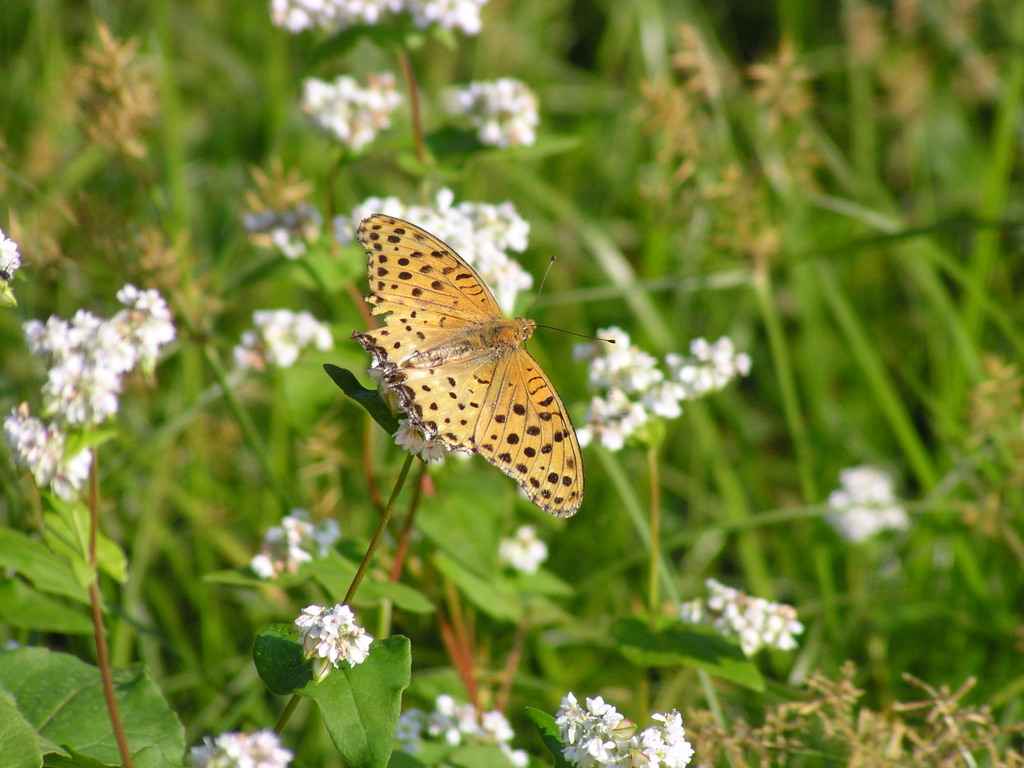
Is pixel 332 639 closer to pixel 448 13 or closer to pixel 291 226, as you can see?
pixel 291 226

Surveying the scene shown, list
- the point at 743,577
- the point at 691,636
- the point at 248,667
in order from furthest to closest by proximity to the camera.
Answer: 1. the point at 743,577
2. the point at 248,667
3. the point at 691,636

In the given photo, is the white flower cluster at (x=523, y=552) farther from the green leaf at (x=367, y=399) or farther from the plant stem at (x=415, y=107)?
the plant stem at (x=415, y=107)

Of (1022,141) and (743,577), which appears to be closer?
(743,577)

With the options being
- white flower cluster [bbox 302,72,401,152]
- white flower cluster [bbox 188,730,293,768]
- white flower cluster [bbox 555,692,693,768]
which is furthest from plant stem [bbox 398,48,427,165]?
white flower cluster [bbox 188,730,293,768]

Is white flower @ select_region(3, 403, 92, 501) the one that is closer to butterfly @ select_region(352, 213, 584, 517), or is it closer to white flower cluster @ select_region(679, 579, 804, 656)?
butterfly @ select_region(352, 213, 584, 517)

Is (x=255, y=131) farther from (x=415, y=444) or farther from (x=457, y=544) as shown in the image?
(x=415, y=444)

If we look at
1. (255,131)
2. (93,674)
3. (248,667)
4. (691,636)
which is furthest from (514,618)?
(255,131)

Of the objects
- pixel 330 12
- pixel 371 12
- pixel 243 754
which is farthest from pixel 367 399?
pixel 330 12
